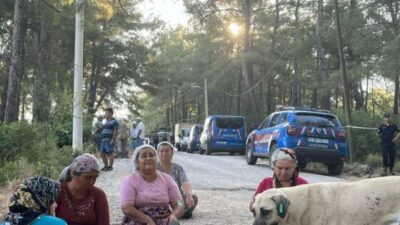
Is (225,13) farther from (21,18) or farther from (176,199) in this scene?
(176,199)

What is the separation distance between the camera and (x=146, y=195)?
5395 mm

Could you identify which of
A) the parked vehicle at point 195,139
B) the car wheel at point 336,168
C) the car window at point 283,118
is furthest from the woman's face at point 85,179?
the parked vehicle at point 195,139

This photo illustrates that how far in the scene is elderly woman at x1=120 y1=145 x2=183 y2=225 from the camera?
209 inches

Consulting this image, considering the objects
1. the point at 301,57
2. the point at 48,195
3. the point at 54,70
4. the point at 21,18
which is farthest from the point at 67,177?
the point at 301,57

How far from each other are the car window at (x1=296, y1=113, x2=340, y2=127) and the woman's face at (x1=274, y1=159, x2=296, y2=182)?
35.2ft

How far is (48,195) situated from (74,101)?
12.1 meters

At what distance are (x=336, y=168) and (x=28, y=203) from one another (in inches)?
545

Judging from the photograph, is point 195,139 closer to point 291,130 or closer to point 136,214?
point 291,130

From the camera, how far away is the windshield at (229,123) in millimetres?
26578

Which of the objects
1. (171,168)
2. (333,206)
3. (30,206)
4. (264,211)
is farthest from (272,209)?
(171,168)

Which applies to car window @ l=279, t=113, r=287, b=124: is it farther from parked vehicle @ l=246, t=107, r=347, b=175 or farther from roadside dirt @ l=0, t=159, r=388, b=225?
roadside dirt @ l=0, t=159, r=388, b=225

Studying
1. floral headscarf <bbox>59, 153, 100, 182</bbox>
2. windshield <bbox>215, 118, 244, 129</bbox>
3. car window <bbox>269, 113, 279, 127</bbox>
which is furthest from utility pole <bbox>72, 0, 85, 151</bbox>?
floral headscarf <bbox>59, 153, 100, 182</bbox>

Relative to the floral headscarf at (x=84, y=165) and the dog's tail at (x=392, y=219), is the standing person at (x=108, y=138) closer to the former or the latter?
the floral headscarf at (x=84, y=165)

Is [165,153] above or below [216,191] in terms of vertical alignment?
above
